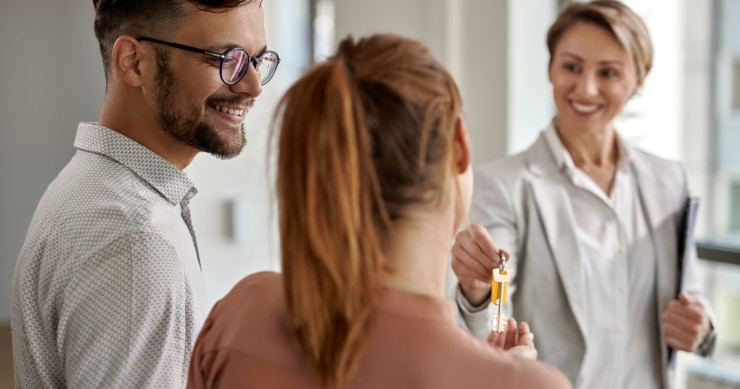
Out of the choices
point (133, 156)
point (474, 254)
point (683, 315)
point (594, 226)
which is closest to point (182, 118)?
point (133, 156)

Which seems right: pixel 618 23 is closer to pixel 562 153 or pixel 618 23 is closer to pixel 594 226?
pixel 562 153

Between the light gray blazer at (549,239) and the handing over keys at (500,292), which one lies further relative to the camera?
the light gray blazer at (549,239)

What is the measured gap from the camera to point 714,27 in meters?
3.36

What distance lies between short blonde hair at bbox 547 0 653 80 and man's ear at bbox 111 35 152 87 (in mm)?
1189

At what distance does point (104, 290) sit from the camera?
1197 mm

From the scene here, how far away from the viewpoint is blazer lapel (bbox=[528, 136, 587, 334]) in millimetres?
2035

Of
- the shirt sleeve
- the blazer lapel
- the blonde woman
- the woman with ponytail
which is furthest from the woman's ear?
the blazer lapel

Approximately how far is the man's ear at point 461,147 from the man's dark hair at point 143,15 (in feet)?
1.93

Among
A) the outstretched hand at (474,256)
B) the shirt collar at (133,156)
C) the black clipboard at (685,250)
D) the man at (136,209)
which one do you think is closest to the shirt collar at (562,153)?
the black clipboard at (685,250)

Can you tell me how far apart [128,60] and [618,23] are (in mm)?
1245

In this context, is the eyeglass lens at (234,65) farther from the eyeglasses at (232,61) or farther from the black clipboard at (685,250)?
the black clipboard at (685,250)

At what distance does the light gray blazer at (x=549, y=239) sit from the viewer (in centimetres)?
204

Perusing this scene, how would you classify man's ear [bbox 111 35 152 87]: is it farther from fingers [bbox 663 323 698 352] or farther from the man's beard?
fingers [bbox 663 323 698 352]

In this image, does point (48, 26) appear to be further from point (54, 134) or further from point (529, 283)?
point (529, 283)
